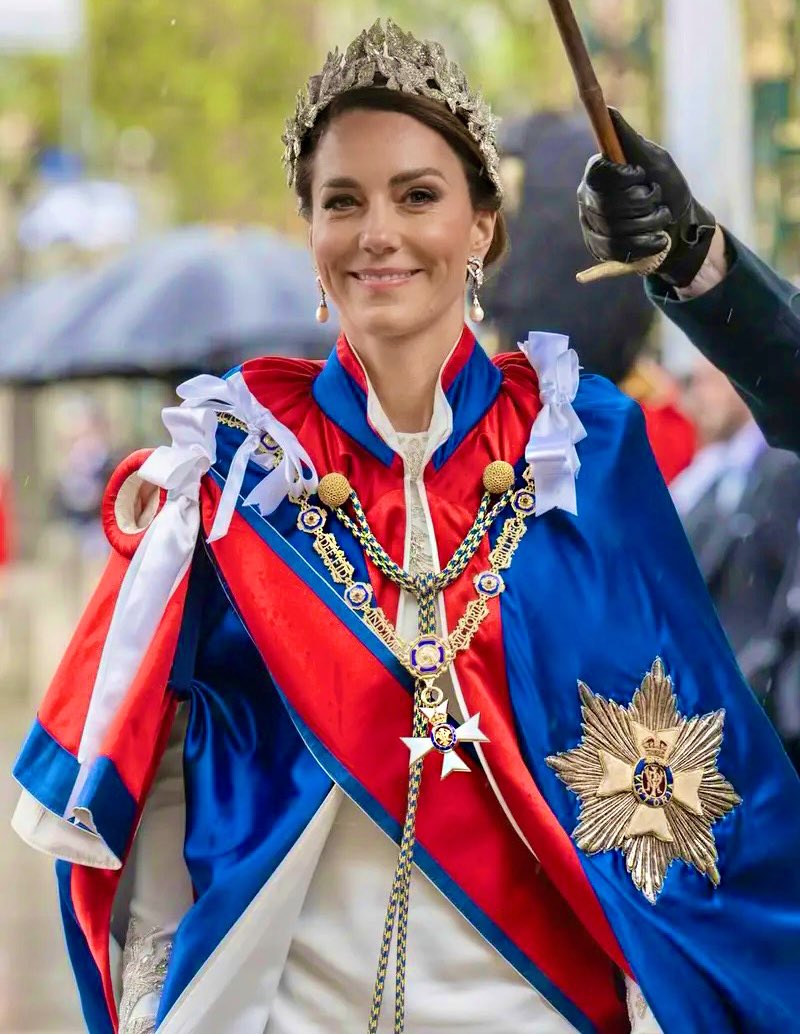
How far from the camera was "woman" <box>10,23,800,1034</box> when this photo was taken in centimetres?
274

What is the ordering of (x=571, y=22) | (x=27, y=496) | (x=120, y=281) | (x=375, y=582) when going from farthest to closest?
(x=27, y=496) → (x=120, y=281) → (x=375, y=582) → (x=571, y=22)

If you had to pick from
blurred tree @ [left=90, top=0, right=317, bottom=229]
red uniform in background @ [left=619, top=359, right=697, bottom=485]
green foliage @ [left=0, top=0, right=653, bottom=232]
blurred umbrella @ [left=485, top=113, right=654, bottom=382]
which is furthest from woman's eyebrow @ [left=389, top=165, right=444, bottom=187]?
blurred tree @ [left=90, top=0, right=317, bottom=229]

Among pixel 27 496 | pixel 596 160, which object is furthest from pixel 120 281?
pixel 27 496

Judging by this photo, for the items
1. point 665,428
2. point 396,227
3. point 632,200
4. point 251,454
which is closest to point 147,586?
point 251,454

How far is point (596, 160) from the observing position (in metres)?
3.00

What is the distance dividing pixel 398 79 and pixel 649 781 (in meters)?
1.03

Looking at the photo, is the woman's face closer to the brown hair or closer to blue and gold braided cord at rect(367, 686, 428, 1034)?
the brown hair

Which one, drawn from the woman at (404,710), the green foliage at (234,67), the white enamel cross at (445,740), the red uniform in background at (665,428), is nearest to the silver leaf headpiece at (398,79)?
the woman at (404,710)

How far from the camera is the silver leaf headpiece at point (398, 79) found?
2.87 m

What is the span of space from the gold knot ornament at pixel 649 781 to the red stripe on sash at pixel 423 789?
90 mm

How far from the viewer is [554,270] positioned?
5.09 m

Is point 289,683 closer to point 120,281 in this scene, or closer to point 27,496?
point 120,281

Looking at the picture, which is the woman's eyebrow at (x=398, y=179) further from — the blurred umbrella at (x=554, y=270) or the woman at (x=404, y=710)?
the blurred umbrella at (x=554, y=270)

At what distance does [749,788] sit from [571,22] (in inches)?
41.8
